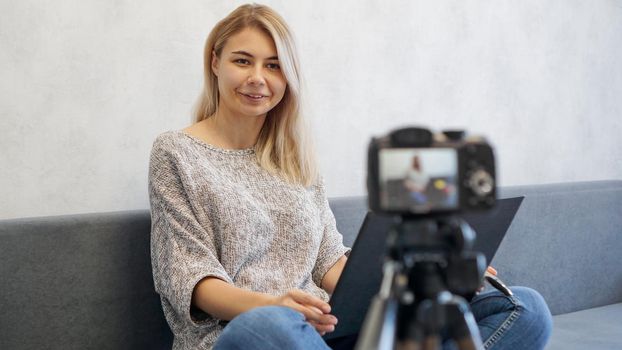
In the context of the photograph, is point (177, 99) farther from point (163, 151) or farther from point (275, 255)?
point (275, 255)

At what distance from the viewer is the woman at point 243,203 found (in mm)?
1463

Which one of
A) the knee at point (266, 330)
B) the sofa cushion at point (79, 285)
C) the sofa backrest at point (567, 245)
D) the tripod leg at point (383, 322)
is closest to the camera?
the tripod leg at point (383, 322)

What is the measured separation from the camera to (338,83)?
2178 millimetres

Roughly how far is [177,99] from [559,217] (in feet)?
4.01

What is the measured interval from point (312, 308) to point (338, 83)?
1.00m

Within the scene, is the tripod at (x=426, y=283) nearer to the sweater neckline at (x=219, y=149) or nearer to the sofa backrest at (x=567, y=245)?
the sweater neckline at (x=219, y=149)

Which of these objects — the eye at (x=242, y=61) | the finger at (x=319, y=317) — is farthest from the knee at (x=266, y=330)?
the eye at (x=242, y=61)

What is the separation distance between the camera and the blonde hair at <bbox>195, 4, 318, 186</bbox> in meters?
1.63

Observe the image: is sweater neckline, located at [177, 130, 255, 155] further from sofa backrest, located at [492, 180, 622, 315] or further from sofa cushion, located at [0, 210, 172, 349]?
sofa backrest, located at [492, 180, 622, 315]

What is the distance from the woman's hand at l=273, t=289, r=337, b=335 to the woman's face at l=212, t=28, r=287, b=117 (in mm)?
461

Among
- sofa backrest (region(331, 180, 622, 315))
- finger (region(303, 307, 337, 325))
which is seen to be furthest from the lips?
sofa backrest (region(331, 180, 622, 315))

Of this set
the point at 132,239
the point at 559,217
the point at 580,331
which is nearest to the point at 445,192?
the point at 132,239

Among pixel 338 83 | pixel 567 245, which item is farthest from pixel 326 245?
pixel 567 245

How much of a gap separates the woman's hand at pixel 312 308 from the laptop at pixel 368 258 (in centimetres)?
5
